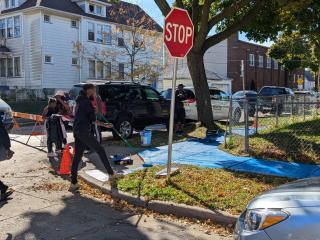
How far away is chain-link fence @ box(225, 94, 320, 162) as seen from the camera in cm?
1037

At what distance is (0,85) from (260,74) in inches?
1327

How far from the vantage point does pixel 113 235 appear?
19.2 feet

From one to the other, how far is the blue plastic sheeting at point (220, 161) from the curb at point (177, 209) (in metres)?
2.53

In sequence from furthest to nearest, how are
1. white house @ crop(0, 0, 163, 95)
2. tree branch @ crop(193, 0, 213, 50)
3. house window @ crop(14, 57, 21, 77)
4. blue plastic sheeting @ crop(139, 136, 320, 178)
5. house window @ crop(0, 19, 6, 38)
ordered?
house window @ crop(0, 19, 6, 38)
house window @ crop(14, 57, 21, 77)
white house @ crop(0, 0, 163, 95)
tree branch @ crop(193, 0, 213, 50)
blue plastic sheeting @ crop(139, 136, 320, 178)

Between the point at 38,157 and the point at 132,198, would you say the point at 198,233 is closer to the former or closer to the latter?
the point at 132,198

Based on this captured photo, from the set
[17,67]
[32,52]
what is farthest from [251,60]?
[17,67]

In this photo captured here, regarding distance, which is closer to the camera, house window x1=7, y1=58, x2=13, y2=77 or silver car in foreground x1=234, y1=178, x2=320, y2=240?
silver car in foreground x1=234, y1=178, x2=320, y2=240

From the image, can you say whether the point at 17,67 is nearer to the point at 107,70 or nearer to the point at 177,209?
the point at 107,70

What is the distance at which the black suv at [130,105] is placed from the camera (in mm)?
14008

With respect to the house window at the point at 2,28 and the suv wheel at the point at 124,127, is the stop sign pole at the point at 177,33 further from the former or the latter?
the house window at the point at 2,28

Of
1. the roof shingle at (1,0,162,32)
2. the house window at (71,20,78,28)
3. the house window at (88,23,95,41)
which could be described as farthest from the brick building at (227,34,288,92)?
the house window at (71,20,78,28)

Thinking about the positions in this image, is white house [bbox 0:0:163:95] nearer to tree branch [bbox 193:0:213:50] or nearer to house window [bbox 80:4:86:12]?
house window [bbox 80:4:86:12]

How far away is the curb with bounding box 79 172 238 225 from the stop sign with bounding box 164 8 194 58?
2359mm

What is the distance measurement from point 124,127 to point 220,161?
5.05 metres
